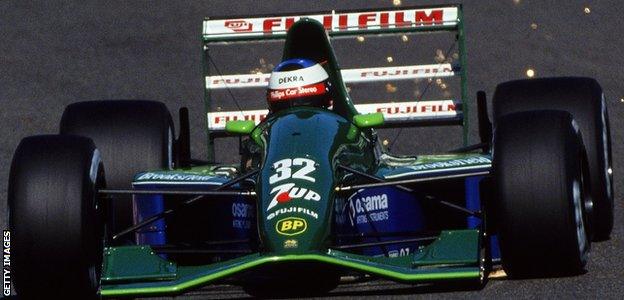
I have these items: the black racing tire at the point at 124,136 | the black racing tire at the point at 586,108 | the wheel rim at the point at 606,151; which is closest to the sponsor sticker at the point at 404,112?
the black racing tire at the point at 586,108

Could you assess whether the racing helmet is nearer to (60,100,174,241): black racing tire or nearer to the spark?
(60,100,174,241): black racing tire

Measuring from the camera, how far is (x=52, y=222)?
9.91m

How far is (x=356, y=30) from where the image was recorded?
1331 centimetres

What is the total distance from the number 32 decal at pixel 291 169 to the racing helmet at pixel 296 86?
1.08m

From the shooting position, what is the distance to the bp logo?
9.74 meters

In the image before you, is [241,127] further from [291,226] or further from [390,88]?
[390,88]

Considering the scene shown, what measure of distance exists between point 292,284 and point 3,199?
3853 mm

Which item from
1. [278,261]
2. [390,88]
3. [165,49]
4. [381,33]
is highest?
[381,33]

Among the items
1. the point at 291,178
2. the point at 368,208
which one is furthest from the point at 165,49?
the point at 291,178

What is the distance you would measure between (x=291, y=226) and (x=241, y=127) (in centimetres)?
176

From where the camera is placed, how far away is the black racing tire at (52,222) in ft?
32.4

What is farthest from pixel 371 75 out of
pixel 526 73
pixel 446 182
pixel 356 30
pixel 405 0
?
pixel 405 0

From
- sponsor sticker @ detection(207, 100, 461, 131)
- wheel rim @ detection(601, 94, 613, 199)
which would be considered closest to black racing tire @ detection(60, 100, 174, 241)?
sponsor sticker @ detection(207, 100, 461, 131)

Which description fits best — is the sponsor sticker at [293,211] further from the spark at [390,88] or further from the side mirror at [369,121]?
the spark at [390,88]
